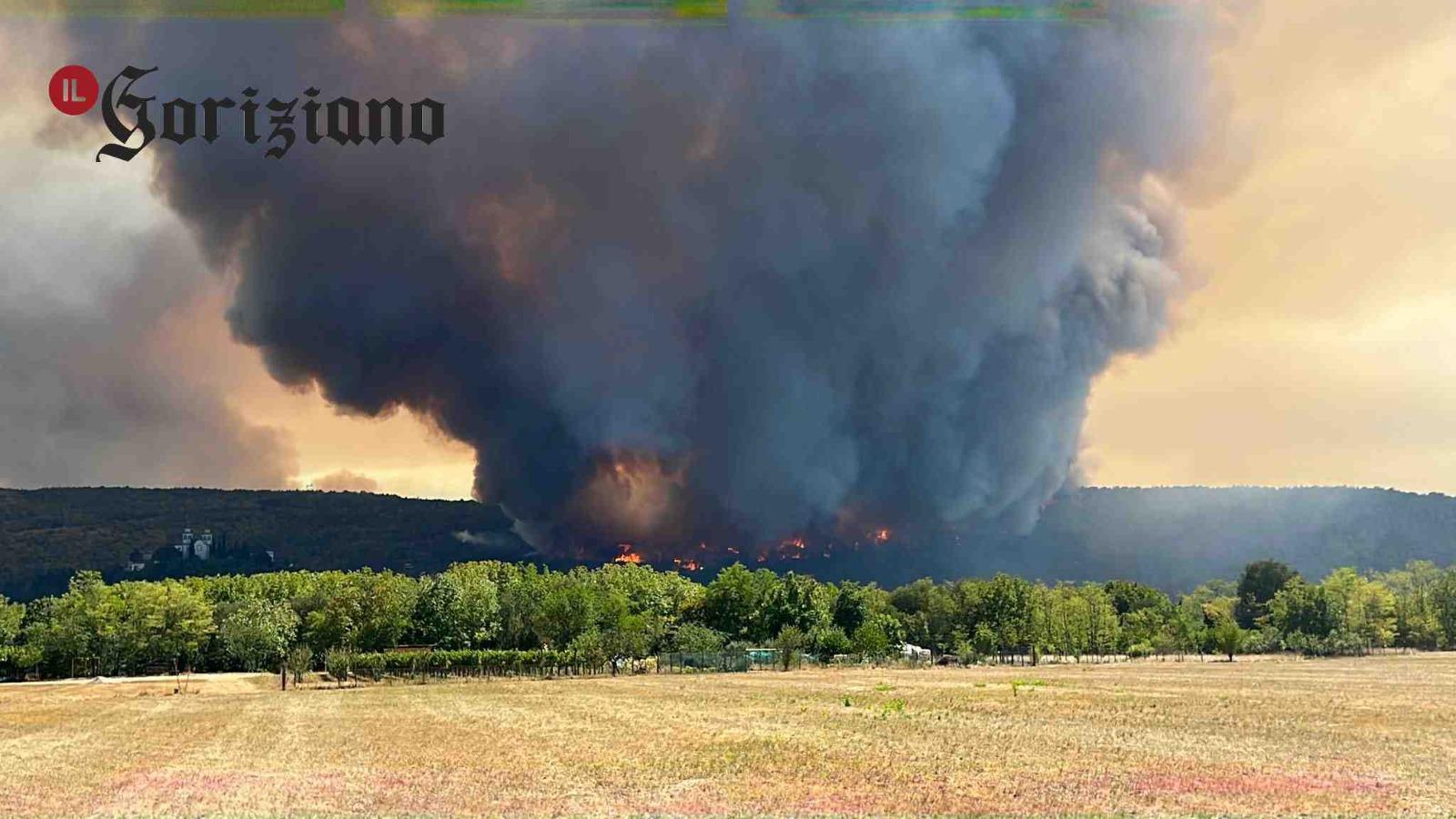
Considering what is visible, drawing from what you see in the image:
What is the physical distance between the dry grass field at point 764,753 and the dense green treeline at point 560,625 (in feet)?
206

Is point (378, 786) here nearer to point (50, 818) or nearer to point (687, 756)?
point (50, 818)

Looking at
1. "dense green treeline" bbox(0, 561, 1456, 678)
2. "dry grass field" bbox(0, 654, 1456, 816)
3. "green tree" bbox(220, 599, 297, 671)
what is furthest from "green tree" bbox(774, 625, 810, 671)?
"green tree" bbox(220, 599, 297, 671)

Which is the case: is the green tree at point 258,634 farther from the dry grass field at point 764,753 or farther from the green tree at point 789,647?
the green tree at point 789,647

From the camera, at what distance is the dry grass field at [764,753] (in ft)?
107

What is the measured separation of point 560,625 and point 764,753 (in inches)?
4582

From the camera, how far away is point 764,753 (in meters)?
43.8

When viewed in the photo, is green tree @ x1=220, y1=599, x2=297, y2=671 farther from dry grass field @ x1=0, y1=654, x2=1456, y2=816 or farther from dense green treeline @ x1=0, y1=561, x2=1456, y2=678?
dry grass field @ x1=0, y1=654, x2=1456, y2=816

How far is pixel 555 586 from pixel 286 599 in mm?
42744

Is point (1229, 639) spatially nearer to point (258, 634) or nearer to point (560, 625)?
point (560, 625)

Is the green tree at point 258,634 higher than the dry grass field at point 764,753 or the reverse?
higher

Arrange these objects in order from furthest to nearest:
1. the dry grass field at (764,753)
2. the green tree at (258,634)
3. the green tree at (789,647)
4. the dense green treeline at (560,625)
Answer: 1. the dense green treeline at (560,625)
2. the green tree at (258,634)
3. the green tree at (789,647)
4. the dry grass field at (764,753)

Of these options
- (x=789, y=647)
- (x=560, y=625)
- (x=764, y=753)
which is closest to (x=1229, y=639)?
(x=789, y=647)

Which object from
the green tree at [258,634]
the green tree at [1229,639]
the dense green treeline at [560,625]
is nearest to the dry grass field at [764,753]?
the green tree at [258,634]

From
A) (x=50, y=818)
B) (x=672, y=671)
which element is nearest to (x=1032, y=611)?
(x=672, y=671)
